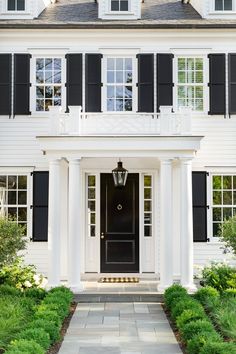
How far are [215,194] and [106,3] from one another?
6363 mm

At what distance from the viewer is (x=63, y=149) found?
44.2 ft

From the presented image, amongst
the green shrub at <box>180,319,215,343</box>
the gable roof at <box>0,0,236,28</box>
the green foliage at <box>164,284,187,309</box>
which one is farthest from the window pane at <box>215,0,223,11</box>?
the green shrub at <box>180,319,215,343</box>

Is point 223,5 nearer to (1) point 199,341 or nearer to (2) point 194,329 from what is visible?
(2) point 194,329

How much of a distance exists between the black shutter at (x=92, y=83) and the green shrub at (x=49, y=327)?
309 inches

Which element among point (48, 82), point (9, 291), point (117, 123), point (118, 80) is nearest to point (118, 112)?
point (118, 80)

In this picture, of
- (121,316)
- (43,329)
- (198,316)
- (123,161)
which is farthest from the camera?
(123,161)

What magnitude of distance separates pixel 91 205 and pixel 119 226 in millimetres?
988

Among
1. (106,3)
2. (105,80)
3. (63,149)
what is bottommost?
(63,149)

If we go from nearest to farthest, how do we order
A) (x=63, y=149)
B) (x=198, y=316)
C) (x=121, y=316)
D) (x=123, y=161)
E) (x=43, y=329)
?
1. (x=43, y=329)
2. (x=198, y=316)
3. (x=121, y=316)
4. (x=63, y=149)
5. (x=123, y=161)

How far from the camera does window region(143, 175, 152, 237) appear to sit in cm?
1580

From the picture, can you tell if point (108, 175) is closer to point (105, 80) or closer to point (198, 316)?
point (105, 80)

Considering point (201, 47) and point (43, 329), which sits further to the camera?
point (201, 47)

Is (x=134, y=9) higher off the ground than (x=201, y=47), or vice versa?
(x=134, y=9)

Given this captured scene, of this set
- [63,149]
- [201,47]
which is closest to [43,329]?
[63,149]
